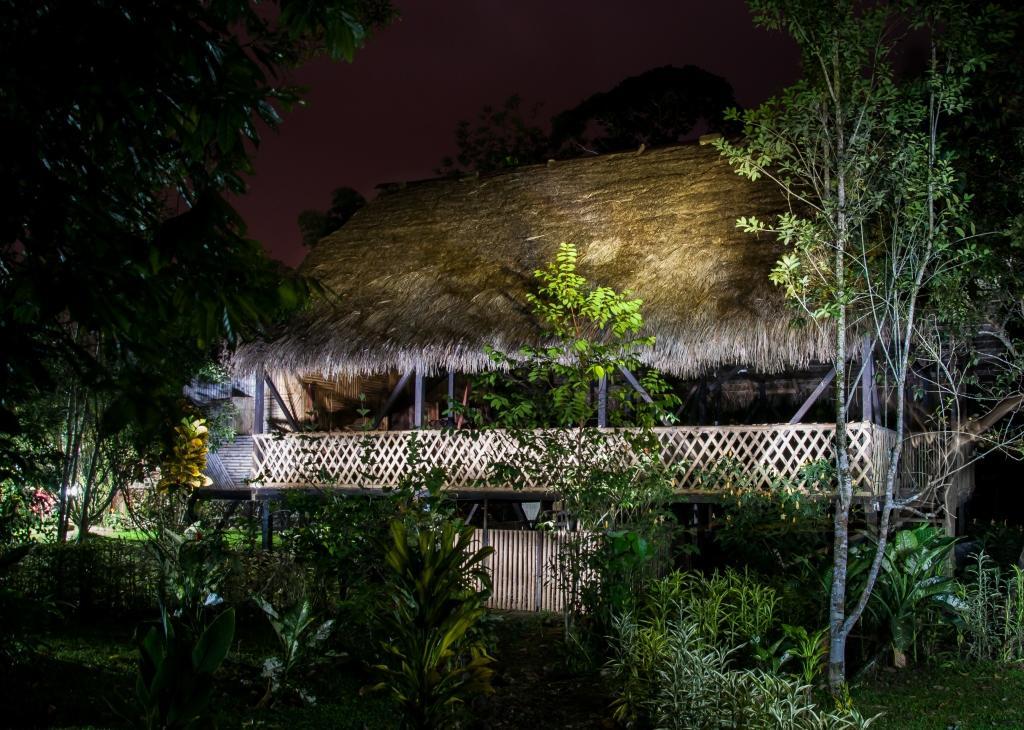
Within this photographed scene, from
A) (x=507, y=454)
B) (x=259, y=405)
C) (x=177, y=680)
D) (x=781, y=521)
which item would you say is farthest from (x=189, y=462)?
(x=177, y=680)

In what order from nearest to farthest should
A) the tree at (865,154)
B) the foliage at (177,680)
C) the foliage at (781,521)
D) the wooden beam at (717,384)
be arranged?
the foliage at (177,680) → the tree at (865,154) → the foliage at (781,521) → the wooden beam at (717,384)

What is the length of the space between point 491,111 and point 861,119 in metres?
16.4

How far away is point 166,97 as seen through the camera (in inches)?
109

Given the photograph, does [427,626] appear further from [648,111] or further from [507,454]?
[648,111]

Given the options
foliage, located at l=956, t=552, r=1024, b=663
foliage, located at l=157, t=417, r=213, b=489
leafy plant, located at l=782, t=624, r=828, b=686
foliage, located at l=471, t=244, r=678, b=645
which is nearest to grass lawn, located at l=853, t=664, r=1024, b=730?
foliage, located at l=956, t=552, r=1024, b=663

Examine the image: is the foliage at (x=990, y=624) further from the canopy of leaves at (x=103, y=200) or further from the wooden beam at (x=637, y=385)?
the canopy of leaves at (x=103, y=200)

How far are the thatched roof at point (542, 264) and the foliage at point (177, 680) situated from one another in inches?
284

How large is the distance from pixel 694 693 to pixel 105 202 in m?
3.35

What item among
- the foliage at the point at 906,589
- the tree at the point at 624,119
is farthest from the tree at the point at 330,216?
the foliage at the point at 906,589

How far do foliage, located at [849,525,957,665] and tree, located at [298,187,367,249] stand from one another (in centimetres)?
1628

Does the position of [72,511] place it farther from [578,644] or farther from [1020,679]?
[1020,679]

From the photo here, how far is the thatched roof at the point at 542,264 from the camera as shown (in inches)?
385

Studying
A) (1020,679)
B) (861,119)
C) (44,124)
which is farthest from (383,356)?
(44,124)

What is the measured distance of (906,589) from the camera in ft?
21.3
